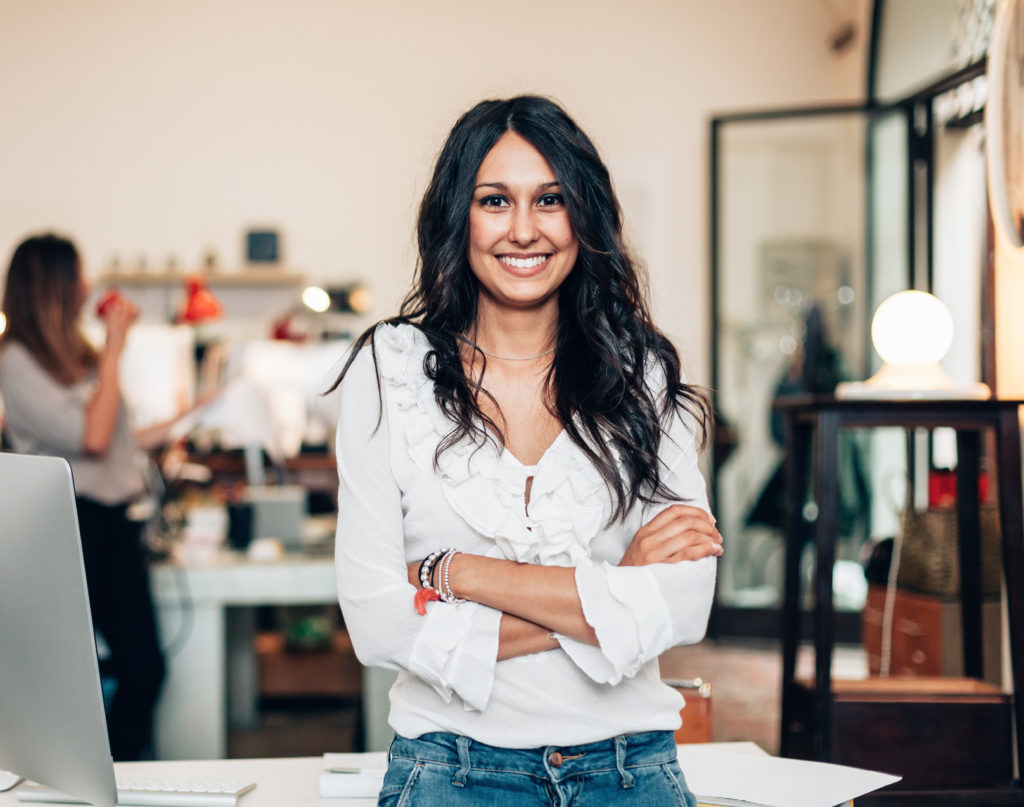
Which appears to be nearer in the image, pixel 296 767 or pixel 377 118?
pixel 296 767

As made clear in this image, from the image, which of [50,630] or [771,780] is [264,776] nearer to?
[50,630]

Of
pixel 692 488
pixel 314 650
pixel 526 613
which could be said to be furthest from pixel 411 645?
pixel 314 650

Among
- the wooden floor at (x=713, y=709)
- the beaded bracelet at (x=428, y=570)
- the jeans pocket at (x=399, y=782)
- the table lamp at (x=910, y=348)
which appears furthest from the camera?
the wooden floor at (x=713, y=709)

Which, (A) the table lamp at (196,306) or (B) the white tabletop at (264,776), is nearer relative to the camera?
(B) the white tabletop at (264,776)

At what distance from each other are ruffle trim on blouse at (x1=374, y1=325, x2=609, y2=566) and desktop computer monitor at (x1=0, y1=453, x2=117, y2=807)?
18.3 inches

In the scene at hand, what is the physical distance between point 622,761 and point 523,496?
339mm

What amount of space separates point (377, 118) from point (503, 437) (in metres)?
4.91

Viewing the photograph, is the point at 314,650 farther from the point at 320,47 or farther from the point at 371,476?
the point at 320,47

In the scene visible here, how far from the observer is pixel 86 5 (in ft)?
19.7

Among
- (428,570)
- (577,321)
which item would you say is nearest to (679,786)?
(428,570)

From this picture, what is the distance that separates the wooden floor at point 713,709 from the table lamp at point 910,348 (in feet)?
4.16

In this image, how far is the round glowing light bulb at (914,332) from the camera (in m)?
2.63

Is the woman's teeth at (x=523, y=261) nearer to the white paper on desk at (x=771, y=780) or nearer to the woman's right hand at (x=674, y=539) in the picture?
the woman's right hand at (x=674, y=539)

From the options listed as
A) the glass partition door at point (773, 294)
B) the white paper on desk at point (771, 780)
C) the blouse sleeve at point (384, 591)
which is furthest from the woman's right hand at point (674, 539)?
the glass partition door at point (773, 294)
